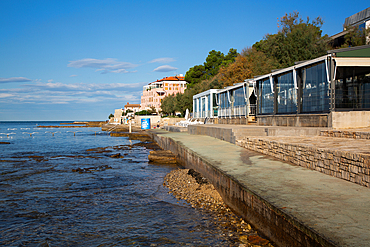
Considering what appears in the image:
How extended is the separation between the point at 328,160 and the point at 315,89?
30.6 ft

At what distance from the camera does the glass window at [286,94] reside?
53.6 feet

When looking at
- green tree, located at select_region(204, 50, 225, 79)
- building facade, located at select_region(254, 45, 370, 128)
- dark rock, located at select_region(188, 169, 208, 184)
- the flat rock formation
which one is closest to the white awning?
building facade, located at select_region(254, 45, 370, 128)

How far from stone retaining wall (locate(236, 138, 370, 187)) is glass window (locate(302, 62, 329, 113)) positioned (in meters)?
6.11

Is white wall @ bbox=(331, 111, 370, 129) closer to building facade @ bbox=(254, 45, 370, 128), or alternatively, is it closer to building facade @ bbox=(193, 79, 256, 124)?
building facade @ bbox=(254, 45, 370, 128)

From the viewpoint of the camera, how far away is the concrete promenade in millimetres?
3228

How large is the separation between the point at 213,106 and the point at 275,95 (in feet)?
42.9

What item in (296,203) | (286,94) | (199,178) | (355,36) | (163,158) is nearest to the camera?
(296,203)

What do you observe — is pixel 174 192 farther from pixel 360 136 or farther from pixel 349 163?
pixel 360 136

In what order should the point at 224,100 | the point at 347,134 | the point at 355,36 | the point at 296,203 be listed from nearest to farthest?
the point at 296,203 < the point at 347,134 < the point at 224,100 < the point at 355,36

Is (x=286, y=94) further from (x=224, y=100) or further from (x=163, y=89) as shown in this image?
(x=163, y=89)

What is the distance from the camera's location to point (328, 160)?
237 inches

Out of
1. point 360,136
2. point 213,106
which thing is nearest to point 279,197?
point 360,136

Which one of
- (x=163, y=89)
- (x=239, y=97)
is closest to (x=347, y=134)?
(x=239, y=97)

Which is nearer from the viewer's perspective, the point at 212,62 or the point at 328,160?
the point at 328,160
